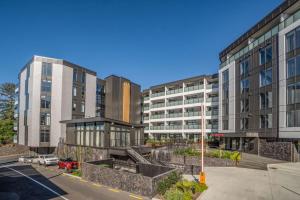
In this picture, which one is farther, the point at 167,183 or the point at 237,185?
the point at 237,185

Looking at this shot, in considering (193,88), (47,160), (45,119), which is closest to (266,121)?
(193,88)

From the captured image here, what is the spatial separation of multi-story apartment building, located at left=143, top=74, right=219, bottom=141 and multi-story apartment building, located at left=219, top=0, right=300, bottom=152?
7.11m

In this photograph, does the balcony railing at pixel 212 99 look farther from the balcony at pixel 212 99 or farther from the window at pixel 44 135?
the window at pixel 44 135

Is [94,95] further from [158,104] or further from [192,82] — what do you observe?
[192,82]

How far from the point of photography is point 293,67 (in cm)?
2992

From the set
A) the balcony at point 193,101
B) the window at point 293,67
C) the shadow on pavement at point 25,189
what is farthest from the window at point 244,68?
the shadow on pavement at point 25,189

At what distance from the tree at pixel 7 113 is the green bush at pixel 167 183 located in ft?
201

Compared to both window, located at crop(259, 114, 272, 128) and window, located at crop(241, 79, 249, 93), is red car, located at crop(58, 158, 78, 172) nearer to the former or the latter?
window, located at crop(259, 114, 272, 128)

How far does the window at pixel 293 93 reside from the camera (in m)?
29.2

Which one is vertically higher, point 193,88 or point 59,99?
point 193,88

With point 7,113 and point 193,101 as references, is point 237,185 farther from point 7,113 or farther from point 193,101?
point 7,113

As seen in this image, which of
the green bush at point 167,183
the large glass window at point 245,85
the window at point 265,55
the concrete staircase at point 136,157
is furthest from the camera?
the large glass window at point 245,85

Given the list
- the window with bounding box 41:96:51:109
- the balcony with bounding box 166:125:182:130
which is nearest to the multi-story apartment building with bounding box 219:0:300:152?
the balcony with bounding box 166:125:182:130

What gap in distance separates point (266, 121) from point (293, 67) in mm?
8372
